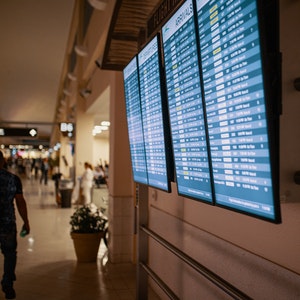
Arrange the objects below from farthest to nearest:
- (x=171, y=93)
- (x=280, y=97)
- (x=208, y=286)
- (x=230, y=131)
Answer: (x=208, y=286) < (x=171, y=93) < (x=230, y=131) < (x=280, y=97)

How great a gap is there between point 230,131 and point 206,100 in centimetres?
30

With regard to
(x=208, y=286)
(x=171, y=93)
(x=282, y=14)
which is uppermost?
(x=282, y=14)

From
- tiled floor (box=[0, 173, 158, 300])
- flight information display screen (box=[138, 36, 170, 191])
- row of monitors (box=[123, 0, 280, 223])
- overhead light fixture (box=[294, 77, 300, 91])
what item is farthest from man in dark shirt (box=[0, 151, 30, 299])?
overhead light fixture (box=[294, 77, 300, 91])

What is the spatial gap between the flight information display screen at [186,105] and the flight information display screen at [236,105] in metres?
0.13

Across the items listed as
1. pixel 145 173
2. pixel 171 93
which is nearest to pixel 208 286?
pixel 145 173

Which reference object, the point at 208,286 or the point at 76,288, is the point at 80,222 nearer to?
the point at 76,288

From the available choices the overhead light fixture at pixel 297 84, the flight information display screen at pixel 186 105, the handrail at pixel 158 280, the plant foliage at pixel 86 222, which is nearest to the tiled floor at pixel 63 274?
the plant foliage at pixel 86 222

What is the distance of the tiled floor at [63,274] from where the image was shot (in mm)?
4520

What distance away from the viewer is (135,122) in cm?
352

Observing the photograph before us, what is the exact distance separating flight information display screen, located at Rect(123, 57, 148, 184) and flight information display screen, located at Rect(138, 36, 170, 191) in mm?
131

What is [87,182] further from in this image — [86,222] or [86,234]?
[86,234]

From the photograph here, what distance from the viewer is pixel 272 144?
1.50 metres

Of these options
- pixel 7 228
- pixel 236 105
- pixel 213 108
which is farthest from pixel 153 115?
pixel 7 228

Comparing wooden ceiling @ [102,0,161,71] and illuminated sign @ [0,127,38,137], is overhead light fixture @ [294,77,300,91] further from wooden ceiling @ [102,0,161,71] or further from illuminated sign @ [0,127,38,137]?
illuminated sign @ [0,127,38,137]
